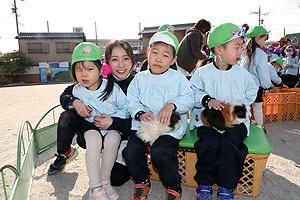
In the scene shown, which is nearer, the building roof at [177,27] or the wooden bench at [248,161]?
the wooden bench at [248,161]

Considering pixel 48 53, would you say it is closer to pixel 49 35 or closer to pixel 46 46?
pixel 46 46

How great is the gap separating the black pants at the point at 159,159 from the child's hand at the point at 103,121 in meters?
0.27

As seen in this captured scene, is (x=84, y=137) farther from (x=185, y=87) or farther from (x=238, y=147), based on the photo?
(x=238, y=147)

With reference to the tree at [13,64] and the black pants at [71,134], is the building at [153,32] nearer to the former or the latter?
the tree at [13,64]

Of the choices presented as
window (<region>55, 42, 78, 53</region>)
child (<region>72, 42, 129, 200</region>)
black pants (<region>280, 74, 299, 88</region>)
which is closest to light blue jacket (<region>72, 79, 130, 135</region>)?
child (<region>72, 42, 129, 200</region>)

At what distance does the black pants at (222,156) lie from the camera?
5.31 ft

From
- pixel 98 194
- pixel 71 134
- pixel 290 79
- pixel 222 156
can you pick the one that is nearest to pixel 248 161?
pixel 222 156

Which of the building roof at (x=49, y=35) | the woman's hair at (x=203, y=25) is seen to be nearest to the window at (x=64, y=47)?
the building roof at (x=49, y=35)

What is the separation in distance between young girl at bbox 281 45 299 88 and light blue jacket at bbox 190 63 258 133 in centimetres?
451

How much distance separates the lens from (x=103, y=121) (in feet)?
6.17

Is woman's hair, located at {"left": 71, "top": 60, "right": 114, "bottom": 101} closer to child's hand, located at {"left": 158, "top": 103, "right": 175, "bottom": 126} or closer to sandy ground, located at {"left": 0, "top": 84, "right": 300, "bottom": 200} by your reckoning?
child's hand, located at {"left": 158, "top": 103, "right": 175, "bottom": 126}

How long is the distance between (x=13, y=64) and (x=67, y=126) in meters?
23.1

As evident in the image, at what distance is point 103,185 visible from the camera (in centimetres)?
183

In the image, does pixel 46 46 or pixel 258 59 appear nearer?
pixel 258 59
